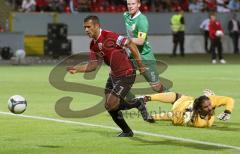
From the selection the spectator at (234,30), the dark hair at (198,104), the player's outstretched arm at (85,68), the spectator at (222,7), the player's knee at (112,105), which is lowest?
the spectator at (234,30)

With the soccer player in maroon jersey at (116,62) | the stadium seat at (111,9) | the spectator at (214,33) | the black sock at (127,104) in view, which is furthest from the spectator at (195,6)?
the soccer player in maroon jersey at (116,62)

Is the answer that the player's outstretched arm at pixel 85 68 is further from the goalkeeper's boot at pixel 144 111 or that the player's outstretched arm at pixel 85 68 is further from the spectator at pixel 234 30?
the spectator at pixel 234 30

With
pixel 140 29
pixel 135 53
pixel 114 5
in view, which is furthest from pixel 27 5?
pixel 135 53

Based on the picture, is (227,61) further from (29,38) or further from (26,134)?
(26,134)

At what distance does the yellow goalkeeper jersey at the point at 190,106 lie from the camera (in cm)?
1366

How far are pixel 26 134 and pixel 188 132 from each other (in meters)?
2.71

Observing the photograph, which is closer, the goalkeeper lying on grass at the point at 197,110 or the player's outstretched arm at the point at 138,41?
the goalkeeper lying on grass at the point at 197,110

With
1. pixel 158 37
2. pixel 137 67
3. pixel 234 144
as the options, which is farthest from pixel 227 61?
pixel 234 144

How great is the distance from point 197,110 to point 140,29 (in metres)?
2.27

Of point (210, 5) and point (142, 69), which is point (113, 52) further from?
point (210, 5)

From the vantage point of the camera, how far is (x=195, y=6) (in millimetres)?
46250

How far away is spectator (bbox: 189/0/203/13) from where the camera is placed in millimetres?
46031

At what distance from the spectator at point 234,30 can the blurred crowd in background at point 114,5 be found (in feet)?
5.83

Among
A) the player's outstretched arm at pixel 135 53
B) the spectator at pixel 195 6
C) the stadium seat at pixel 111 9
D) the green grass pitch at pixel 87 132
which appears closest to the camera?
the green grass pitch at pixel 87 132
